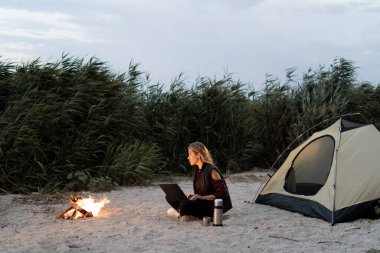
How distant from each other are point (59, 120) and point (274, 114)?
6150mm

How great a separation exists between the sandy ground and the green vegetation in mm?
1731

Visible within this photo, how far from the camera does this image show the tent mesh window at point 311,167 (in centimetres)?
879

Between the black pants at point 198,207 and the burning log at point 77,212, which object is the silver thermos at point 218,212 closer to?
the black pants at point 198,207

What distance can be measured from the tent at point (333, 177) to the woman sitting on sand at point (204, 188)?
1.39 m

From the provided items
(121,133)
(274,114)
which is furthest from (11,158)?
(274,114)

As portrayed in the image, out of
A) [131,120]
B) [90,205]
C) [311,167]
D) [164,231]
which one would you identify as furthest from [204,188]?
[131,120]

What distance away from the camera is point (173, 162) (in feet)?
42.8

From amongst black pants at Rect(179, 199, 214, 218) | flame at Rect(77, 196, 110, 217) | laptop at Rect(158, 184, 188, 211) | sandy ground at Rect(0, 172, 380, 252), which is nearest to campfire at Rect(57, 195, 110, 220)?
flame at Rect(77, 196, 110, 217)

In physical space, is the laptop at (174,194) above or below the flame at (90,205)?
above

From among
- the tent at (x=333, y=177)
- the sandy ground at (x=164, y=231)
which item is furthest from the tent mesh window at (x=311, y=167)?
the sandy ground at (x=164, y=231)

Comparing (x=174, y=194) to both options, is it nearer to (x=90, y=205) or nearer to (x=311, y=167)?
(x=90, y=205)

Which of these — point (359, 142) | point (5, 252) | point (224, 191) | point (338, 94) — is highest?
point (338, 94)

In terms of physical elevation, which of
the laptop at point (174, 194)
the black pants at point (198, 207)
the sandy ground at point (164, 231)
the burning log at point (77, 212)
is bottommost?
Result: the sandy ground at point (164, 231)

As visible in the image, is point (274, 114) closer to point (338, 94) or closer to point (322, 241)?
point (338, 94)
